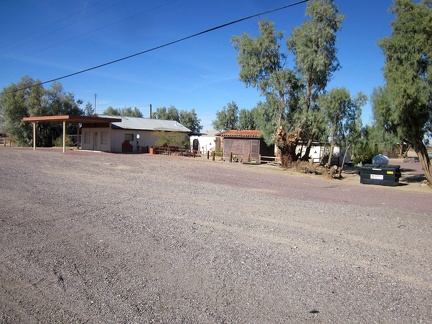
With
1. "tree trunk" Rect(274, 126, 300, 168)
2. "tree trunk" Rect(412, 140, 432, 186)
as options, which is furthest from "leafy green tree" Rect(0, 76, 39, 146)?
"tree trunk" Rect(412, 140, 432, 186)

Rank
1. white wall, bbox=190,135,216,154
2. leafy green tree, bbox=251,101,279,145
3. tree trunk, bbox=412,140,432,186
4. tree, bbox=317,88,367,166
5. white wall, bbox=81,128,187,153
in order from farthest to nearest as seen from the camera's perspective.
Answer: white wall, bbox=190,135,216,154
white wall, bbox=81,128,187,153
leafy green tree, bbox=251,101,279,145
tree, bbox=317,88,367,166
tree trunk, bbox=412,140,432,186

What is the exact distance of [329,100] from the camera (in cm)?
2644

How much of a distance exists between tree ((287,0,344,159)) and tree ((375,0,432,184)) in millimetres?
7258

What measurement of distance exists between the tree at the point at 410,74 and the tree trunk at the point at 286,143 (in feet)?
27.2

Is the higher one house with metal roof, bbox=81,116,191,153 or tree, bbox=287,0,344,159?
tree, bbox=287,0,344,159

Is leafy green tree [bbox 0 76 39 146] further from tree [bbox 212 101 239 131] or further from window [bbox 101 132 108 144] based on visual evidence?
tree [bbox 212 101 239 131]

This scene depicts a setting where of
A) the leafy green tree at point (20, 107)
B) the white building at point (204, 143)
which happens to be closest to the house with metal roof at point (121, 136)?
the white building at point (204, 143)

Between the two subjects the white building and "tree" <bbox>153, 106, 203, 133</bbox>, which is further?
"tree" <bbox>153, 106, 203, 133</bbox>

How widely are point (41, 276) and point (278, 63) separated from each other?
94.3 feet

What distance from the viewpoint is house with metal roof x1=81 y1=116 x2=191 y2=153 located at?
39656 mm

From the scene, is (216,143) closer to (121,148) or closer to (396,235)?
(121,148)

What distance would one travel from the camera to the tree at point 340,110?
2634 cm

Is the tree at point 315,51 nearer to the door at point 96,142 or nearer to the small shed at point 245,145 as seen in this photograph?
the small shed at point 245,145

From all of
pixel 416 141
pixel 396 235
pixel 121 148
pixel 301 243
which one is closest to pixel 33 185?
pixel 301 243
